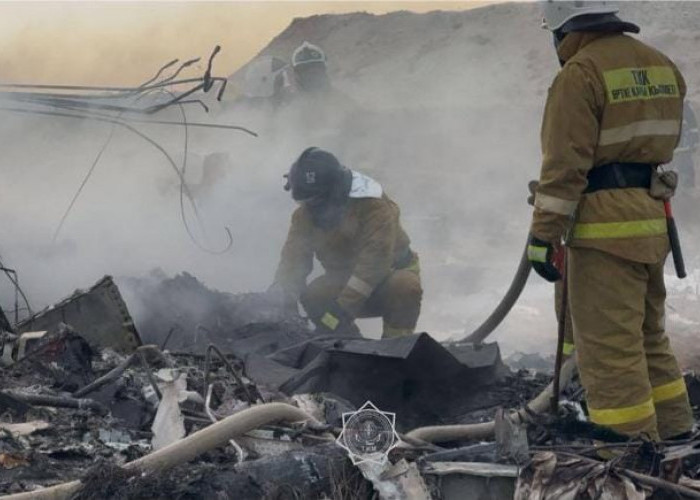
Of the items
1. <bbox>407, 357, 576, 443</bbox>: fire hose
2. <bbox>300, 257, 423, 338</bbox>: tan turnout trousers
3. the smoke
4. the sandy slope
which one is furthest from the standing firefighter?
the sandy slope

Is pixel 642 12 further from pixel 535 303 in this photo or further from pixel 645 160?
pixel 645 160

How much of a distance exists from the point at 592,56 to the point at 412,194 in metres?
11.9

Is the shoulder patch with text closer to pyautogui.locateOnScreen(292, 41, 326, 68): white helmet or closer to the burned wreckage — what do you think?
the burned wreckage

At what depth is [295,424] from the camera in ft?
13.4

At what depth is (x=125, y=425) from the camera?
428cm

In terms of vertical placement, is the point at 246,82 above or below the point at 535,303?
above

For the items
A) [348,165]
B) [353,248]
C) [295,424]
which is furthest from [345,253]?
[348,165]

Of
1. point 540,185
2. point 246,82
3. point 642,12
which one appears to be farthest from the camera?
point 642,12

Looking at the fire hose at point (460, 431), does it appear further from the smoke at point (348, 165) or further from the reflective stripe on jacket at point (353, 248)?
the smoke at point (348, 165)

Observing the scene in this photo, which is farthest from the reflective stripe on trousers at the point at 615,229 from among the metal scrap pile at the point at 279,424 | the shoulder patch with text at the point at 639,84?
the metal scrap pile at the point at 279,424

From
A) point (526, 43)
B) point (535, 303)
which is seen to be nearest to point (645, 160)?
point (535, 303)

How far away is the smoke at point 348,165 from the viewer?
9594 mm

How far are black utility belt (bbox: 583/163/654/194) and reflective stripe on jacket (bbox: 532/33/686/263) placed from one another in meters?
0.02

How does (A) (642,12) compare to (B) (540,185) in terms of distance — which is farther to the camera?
(A) (642,12)
